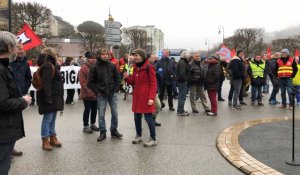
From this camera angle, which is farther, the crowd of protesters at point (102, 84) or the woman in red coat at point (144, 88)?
the woman in red coat at point (144, 88)

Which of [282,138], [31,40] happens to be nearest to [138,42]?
[31,40]

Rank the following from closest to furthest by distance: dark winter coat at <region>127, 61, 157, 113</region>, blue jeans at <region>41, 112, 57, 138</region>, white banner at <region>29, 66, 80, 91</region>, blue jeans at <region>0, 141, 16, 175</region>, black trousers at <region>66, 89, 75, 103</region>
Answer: blue jeans at <region>0, 141, 16, 175</region>, blue jeans at <region>41, 112, 57, 138</region>, dark winter coat at <region>127, 61, 157, 113</region>, black trousers at <region>66, 89, 75, 103</region>, white banner at <region>29, 66, 80, 91</region>

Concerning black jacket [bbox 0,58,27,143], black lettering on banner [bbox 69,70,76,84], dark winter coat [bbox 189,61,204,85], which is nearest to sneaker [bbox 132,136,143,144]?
black jacket [bbox 0,58,27,143]

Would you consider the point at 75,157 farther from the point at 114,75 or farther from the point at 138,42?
the point at 138,42

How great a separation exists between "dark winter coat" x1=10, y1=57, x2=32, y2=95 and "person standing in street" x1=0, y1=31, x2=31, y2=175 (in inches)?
158

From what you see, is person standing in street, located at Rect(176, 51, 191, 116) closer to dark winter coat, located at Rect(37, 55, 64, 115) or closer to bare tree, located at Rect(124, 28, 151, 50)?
dark winter coat, located at Rect(37, 55, 64, 115)

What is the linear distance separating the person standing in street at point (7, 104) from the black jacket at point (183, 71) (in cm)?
695

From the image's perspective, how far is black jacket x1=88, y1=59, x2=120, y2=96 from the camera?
22.8 feet

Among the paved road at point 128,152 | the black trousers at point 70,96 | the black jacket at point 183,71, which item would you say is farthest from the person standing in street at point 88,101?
the black trousers at point 70,96

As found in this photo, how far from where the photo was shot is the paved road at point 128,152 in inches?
208

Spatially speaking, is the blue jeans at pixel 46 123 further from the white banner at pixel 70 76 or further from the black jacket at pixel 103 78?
the white banner at pixel 70 76

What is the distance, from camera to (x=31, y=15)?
4912cm

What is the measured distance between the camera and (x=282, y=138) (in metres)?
7.11

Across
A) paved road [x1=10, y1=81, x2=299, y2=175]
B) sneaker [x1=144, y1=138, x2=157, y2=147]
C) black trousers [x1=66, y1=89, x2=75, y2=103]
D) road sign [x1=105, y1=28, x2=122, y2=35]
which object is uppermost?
road sign [x1=105, y1=28, x2=122, y2=35]
